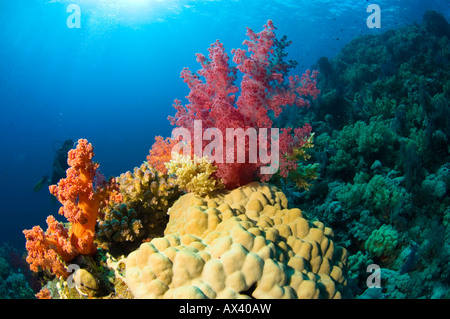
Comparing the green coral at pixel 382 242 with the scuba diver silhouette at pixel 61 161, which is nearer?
the green coral at pixel 382 242

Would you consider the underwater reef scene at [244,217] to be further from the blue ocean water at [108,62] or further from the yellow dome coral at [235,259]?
the blue ocean water at [108,62]

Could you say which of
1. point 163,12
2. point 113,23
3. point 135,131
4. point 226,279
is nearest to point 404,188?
point 226,279

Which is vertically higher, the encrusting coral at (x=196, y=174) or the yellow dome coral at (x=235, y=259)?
the encrusting coral at (x=196, y=174)

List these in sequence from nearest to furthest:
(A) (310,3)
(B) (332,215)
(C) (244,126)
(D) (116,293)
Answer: (D) (116,293)
(C) (244,126)
(B) (332,215)
(A) (310,3)

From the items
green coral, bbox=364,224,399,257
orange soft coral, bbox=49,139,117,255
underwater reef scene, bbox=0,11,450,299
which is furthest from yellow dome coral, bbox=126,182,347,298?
green coral, bbox=364,224,399,257

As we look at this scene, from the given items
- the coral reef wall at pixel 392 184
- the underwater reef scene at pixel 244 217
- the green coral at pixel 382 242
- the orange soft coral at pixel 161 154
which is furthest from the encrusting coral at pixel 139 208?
the green coral at pixel 382 242

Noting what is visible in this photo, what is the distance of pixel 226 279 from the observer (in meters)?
2.20

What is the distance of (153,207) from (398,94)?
11069 millimetres

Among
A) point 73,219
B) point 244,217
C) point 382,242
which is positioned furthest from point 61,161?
point 382,242

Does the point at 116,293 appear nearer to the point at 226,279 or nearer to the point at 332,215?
the point at 226,279

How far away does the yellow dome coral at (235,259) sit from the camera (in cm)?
219

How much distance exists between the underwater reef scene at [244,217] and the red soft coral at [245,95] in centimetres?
Result: 2

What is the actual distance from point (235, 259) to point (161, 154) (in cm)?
266
